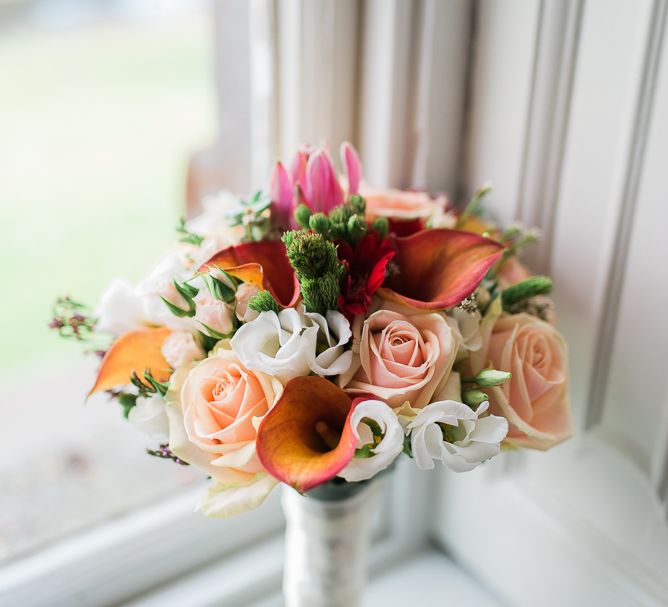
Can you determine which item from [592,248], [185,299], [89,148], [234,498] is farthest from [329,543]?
[89,148]

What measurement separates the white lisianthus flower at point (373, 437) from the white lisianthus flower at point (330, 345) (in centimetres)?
5

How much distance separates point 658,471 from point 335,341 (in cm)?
40

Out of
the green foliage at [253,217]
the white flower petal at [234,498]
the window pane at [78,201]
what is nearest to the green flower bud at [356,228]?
the green foliage at [253,217]

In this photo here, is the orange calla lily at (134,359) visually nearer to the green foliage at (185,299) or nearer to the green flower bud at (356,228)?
the green foliage at (185,299)

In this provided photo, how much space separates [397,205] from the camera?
2.28 feet

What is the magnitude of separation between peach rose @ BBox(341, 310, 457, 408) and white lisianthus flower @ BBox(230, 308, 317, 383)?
5cm

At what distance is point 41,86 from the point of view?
807 millimetres

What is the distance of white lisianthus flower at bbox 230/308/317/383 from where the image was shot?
525 millimetres

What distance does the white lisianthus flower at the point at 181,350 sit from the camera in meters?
0.60

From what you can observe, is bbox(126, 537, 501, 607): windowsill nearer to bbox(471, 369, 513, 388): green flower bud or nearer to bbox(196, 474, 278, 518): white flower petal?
bbox(196, 474, 278, 518): white flower petal

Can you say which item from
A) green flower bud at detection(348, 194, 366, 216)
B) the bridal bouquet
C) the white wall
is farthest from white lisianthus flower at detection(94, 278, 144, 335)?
the white wall

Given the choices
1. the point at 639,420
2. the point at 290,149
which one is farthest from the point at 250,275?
the point at 639,420

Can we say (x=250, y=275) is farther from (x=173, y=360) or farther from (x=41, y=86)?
(x=41, y=86)

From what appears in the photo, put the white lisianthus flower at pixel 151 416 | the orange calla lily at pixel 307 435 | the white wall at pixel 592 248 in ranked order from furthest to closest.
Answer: the white wall at pixel 592 248 → the white lisianthus flower at pixel 151 416 → the orange calla lily at pixel 307 435
